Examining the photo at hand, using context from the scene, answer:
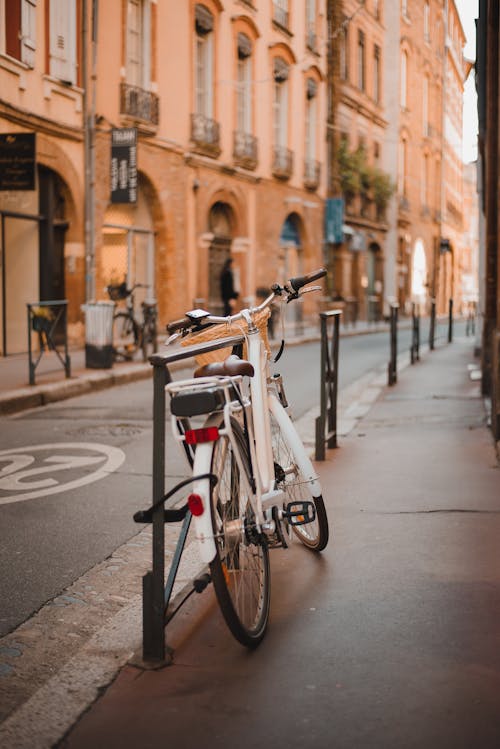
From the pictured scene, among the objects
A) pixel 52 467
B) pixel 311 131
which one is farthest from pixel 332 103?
pixel 52 467

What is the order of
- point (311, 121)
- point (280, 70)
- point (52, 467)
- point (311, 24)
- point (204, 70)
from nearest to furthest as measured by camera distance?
1. point (52, 467)
2. point (204, 70)
3. point (280, 70)
4. point (311, 24)
5. point (311, 121)

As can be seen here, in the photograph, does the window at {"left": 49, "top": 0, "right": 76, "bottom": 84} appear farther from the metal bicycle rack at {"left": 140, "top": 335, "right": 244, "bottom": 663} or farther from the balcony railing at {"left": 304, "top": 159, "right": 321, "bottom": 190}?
the metal bicycle rack at {"left": 140, "top": 335, "right": 244, "bottom": 663}

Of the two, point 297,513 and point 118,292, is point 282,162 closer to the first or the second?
point 118,292

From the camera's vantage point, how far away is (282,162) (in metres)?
27.9

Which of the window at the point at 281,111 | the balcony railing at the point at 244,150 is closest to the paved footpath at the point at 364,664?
the balcony railing at the point at 244,150

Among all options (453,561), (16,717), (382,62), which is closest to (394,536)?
(453,561)

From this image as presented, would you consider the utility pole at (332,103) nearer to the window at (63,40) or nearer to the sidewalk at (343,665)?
the window at (63,40)

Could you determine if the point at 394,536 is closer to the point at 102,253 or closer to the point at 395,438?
the point at 395,438

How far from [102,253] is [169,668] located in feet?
52.9

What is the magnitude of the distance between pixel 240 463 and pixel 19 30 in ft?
46.1

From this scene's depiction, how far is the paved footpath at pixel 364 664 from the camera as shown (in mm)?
2637

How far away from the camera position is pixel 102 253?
18656mm

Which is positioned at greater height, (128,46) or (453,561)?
(128,46)

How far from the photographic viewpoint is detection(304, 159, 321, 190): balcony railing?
30062 mm
